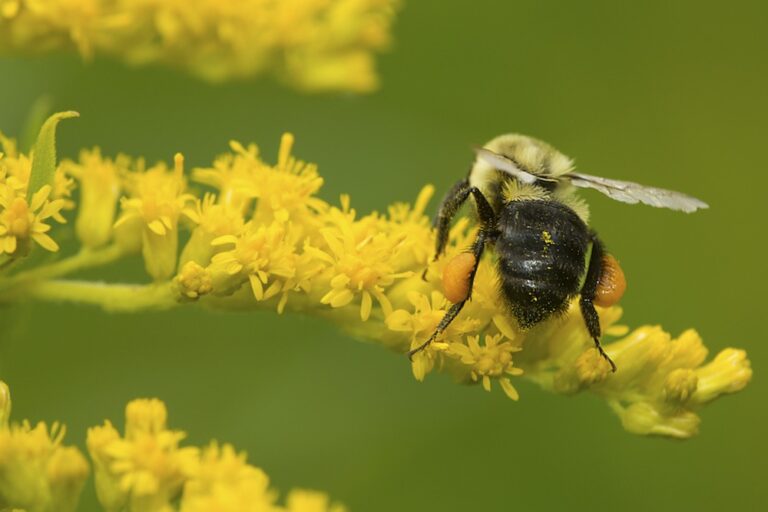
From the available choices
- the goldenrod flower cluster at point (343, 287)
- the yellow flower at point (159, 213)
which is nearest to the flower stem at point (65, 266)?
the goldenrod flower cluster at point (343, 287)

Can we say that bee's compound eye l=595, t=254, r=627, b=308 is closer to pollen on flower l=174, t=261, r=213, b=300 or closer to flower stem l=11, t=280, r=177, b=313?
pollen on flower l=174, t=261, r=213, b=300

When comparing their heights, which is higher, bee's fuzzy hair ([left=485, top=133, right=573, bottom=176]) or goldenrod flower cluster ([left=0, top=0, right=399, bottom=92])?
goldenrod flower cluster ([left=0, top=0, right=399, bottom=92])

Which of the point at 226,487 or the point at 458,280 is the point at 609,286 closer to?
the point at 458,280

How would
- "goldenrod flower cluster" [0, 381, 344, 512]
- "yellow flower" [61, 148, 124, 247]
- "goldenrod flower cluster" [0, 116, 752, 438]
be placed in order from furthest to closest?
"yellow flower" [61, 148, 124, 247] < "goldenrod flower cluster" [0, 116, 752, 438] < "goldenrod flower cluster" [0, 381, 344, 512]

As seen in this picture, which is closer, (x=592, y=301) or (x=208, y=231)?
(x=208, y=231)

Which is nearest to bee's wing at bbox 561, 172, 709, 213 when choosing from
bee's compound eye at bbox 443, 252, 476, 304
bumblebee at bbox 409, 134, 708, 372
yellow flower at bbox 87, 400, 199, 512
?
bumblebee at bbox 409, 134, 708, 372

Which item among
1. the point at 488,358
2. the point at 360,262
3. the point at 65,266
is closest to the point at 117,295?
the point at 65,266

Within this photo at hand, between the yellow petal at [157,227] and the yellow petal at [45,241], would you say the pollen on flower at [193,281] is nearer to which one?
the yellow petal at [157,227]
